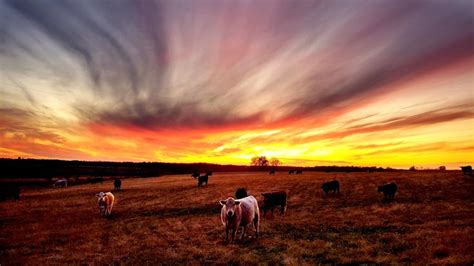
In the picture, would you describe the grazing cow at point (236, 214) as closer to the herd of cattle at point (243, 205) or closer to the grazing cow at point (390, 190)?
the herd of cattle at point (243, 205)

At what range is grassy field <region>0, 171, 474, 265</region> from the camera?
12.9 m

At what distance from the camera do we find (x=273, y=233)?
1711 centimetres

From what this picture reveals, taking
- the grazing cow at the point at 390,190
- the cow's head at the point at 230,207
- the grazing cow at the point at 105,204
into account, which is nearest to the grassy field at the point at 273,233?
the grazing cow at the point at 390,190

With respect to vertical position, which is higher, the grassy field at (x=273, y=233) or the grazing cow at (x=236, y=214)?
the grazing cow at (x=236, y=214)

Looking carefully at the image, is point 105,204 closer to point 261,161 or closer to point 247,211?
point 247,211

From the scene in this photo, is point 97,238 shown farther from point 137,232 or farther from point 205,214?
point 205,214

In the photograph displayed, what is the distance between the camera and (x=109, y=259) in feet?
45.8

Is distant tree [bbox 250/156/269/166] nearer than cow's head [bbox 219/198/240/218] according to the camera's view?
No

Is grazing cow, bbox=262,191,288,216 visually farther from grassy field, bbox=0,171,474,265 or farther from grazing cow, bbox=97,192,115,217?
grazing cow, bbox=97,192,115,217

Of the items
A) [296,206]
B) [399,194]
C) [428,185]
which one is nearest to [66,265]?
[296,206]

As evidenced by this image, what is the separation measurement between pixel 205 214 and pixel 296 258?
43.7 ft

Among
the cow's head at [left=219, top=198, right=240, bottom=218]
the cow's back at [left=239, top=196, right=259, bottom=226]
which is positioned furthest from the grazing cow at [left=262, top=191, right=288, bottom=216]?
the cow's head at [left=219, top=198, right=240, bottom=218]

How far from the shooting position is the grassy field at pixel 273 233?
42.2 feet

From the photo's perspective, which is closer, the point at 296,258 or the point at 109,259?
the point at 296,258
